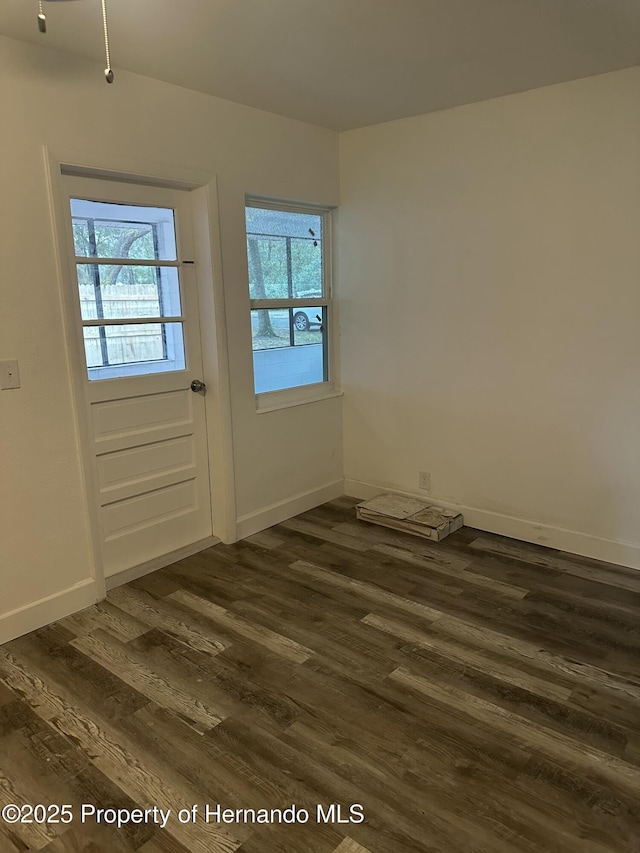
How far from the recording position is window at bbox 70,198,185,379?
9.61ft

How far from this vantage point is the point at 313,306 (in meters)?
4.15

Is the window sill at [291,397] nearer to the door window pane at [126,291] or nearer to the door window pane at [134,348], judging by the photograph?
the door window pane at [134,348]

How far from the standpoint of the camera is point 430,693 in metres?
2.25

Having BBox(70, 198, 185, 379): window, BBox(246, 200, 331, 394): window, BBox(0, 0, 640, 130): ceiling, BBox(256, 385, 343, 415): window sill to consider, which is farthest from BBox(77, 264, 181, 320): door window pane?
BBox(0, 0, 640, 130): ceiling

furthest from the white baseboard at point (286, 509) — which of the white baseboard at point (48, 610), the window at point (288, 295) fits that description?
the white baseboard at point (48, 610)

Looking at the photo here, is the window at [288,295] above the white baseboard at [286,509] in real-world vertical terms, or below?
above

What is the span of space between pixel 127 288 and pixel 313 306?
1.42 meters

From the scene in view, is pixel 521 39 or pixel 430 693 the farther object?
pixel 521 39

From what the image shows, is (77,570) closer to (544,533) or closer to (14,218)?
(14,218)

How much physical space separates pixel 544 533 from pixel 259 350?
2.04 meters

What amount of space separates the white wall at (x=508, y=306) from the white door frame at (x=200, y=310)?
3.77ft

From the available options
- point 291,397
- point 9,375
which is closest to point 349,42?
point 9,375

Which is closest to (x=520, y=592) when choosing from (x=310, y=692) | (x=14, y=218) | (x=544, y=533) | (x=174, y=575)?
(x=544, y=533)

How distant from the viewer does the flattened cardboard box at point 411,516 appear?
3.65 metres
